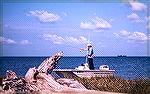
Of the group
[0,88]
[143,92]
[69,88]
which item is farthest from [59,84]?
[143,92]

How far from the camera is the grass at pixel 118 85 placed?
32.8ft

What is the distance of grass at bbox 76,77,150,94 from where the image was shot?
10.0 meters

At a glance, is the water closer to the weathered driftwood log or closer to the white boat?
the white boat

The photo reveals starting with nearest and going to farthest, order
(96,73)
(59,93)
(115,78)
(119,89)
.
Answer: (59,93) → (119,89) → (115,78) → (96,73)

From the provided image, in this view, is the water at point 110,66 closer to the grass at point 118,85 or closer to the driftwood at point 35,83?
the grass at point 118,85

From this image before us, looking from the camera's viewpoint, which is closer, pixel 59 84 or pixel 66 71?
pixel 59 84

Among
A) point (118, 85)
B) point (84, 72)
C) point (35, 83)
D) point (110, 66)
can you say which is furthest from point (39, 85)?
point (110, 66)

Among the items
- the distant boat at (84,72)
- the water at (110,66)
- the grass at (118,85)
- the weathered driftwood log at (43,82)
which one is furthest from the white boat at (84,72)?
the weathered driftwood log at (43,82)

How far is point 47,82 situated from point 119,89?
2.15 metres

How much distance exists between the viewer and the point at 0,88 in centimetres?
1002

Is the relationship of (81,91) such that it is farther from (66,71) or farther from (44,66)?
(66,71)

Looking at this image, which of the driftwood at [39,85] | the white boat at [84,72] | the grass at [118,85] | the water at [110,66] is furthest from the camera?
the water at [110,66]

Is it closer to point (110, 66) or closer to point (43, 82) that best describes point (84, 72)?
point (43, 82)

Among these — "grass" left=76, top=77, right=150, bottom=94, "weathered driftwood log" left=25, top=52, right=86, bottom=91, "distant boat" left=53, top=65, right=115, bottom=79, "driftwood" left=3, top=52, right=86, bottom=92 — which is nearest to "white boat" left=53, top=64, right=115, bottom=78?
"distant boat" left=53, top=65, right=115, bottom=79
